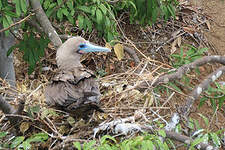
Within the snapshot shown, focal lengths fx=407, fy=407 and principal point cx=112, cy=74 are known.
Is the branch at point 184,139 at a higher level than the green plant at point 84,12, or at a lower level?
lower

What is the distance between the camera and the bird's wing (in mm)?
3141

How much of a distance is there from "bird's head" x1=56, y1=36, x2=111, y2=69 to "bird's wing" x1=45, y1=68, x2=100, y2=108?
0.37 meters

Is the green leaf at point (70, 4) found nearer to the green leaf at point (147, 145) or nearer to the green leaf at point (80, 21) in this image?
the green leaf at point (80, 21)

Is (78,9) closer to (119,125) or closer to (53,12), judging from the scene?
(53,12)

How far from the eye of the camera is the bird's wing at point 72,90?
3.14 m

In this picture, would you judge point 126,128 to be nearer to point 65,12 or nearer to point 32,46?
point 65,12

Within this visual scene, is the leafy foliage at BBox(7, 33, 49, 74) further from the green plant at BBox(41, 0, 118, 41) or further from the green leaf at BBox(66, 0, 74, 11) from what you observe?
the green leaf at BBox(66, 0, 74, 11)

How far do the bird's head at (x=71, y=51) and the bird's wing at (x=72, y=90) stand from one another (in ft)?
1.23

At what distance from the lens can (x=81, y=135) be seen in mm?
3229

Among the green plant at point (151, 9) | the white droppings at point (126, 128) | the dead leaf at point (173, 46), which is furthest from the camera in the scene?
the dead leaf at point (173, 46)

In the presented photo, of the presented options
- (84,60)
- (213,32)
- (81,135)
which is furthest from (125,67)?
(81,135)

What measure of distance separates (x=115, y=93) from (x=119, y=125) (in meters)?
0.62

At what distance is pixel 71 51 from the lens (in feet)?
12.8

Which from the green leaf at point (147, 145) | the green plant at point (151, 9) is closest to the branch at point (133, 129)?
the green leaf at point (147, 145)
